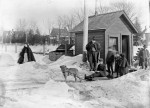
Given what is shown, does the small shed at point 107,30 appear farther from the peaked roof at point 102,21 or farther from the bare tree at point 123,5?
the bare tree at point 123,5

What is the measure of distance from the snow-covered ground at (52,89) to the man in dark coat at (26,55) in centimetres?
9

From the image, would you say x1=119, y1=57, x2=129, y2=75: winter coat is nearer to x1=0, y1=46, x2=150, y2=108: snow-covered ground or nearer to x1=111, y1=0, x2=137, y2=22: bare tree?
x1=0, y1=46, x2=150, y2=108: snow-covered ground

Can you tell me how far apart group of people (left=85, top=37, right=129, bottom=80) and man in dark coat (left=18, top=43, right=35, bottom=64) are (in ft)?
6.85

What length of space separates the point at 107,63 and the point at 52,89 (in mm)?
3337

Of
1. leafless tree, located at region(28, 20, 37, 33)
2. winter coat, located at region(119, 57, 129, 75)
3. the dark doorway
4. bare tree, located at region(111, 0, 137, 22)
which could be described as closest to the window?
the dark doorway

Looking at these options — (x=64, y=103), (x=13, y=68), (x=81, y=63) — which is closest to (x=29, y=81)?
(x=13, y=68)

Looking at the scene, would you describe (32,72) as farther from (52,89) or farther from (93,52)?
(93,52)

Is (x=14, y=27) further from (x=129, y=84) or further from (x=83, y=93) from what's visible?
(x=129, y=84)

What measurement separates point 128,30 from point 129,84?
5063 millimetres

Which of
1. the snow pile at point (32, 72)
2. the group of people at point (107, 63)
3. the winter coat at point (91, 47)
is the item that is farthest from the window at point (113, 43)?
the snow pile at point (32, 72)

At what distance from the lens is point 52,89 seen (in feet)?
13.4

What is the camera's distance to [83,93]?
443 cm

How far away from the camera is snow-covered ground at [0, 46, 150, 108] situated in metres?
3.42

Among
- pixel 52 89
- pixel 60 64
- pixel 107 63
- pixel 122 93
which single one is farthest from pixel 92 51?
pixel 52 89
